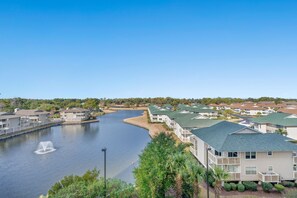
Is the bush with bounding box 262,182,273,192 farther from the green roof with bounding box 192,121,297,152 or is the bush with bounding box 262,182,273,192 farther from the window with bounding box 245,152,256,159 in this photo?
the green roof with bounding box 192,121,297,152

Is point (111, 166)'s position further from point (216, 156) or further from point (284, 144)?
point (284, 144)

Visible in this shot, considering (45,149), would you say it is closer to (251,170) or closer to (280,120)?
(251,170)


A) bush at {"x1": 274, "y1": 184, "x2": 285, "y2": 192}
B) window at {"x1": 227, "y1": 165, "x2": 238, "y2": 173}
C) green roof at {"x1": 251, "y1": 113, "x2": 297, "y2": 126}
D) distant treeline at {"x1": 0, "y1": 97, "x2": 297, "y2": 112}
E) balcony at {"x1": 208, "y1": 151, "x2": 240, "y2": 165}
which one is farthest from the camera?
distant treeline at {"x1": 0, "y1": 97, "x2": 297, "y2": 112}

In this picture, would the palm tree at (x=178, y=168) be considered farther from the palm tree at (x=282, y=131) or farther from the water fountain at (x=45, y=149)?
the water fountain at (x=45, y=149)

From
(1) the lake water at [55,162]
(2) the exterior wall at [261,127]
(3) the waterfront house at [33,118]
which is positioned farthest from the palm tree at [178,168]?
(3) the waterfront house at [33,118]

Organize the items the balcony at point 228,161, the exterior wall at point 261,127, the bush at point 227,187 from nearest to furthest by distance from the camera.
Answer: the bush at point 227,187
the balcony at point 228,161
the exterior wall at point 261,127

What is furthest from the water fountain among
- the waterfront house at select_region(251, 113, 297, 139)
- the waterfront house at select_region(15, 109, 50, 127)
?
the waterfront house at select_region(251, 113, 297, 139)
